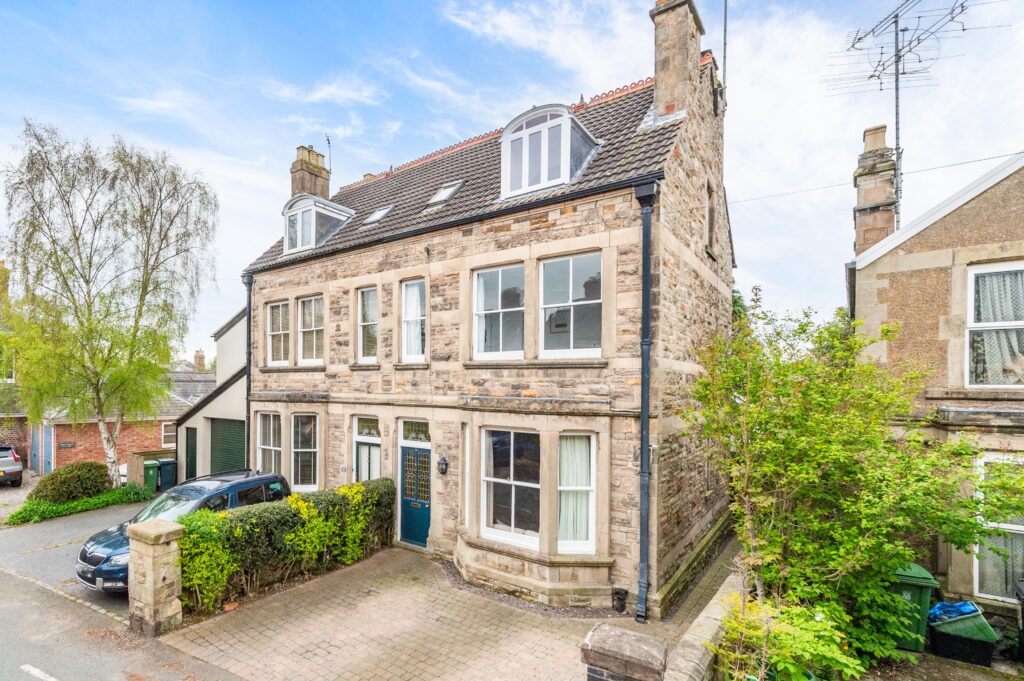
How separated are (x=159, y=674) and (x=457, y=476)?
542 centimetres

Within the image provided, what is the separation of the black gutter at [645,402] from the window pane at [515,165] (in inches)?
117

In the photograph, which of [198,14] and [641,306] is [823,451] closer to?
[641,306]

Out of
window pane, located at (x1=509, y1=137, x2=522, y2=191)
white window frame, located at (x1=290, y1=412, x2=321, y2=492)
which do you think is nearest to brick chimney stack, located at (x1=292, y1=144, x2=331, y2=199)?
white window frame, located at (x1=290, y1=412, x2=321, y2=492)

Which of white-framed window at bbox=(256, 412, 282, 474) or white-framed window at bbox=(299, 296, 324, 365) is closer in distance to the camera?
white-framed window at bbox=(299, 296, 324, 365)

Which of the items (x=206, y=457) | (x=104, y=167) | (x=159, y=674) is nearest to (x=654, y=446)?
(x=159, y=674)

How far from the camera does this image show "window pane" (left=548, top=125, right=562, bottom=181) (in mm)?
9555

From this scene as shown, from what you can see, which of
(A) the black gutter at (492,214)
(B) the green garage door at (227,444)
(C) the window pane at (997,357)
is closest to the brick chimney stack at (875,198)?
(C) the window pane at (997,357)

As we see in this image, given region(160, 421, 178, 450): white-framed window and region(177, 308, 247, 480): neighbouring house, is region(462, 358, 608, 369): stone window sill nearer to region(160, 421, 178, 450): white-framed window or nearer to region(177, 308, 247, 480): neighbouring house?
region(177, 308, 247, 480): neighbouring house

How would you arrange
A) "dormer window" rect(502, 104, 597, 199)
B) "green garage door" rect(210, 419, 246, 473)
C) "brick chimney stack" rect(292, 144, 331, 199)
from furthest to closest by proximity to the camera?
"green garage door" rect(210, 419, 246, 473) → "brick chimney stack" rect(292, 144, 331, 199) → "dormer window" rect(502, 104, 597, 199)

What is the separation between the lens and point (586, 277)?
28.9ft

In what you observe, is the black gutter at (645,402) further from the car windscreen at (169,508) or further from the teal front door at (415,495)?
the car windscreen at (169,508)

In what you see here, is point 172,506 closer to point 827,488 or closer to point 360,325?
point 360,325

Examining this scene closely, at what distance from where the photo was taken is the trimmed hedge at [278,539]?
25.7ft

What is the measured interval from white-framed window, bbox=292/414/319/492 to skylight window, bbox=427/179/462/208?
661cm
